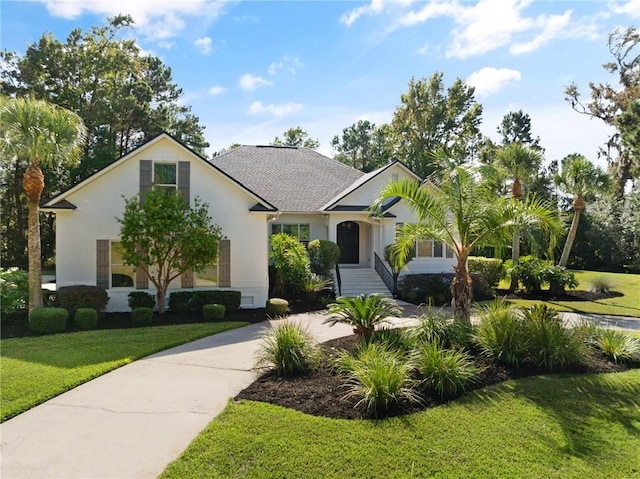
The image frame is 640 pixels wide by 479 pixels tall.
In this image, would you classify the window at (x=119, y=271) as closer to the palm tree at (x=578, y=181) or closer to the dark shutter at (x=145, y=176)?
the dark shutter at (x=145, y=176)

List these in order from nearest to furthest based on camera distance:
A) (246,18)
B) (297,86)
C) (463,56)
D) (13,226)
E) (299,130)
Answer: (246,18) → (463,56) → (297,86) → (13,226) → (299,130)

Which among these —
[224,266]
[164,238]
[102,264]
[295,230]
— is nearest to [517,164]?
[295,230]

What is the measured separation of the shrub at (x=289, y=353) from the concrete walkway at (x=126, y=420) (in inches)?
19.3

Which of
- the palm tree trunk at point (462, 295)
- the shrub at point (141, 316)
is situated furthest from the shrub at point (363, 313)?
the shrub at point (141, 316)

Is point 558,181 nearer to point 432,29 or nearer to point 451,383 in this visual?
point 432,29

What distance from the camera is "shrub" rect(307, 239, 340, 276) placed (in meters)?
17.2

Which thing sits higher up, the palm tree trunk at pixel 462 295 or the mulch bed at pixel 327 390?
the palm tree trunk at pixel 462 295

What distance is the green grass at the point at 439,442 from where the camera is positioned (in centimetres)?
423

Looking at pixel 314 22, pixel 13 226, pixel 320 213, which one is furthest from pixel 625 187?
pixel 13 226

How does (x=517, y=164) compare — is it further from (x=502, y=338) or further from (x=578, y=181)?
(x=502, y=338)

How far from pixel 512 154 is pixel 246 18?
13.7 m

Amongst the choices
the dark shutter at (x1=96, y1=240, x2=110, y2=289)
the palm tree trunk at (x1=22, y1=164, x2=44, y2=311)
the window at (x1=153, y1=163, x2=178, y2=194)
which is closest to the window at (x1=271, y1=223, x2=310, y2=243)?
the window at (x1=153, y1=163, x2=178, y2=194)

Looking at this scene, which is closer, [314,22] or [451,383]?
[451,383]

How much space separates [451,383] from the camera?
616 centimetres
